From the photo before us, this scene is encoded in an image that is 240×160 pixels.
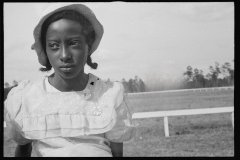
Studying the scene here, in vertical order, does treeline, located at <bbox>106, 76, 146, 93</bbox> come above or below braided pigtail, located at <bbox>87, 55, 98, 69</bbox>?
below

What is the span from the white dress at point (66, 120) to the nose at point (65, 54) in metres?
0.18

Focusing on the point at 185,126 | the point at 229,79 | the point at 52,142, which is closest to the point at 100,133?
the point at 52,142

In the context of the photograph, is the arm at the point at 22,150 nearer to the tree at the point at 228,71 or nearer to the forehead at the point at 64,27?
the forehead at the point at 64,27

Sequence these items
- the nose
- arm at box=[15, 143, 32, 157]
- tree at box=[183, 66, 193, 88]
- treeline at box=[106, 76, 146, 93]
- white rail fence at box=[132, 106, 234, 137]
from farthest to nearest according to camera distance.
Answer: white rail fence at box=[132, 106, 234, 137], tree at box=[183, 66, 193, 88], treeline at box=[106, 76, 146, 93], arm at box=[15, 143, 32, 157], the nose

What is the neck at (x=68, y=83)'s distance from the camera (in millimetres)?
1443

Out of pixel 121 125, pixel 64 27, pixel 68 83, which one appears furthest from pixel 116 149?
pixel 64 27

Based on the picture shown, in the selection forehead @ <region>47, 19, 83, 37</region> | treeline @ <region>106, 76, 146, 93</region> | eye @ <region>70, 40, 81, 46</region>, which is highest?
forehead @ <region>47, 19, 83, 37</region>

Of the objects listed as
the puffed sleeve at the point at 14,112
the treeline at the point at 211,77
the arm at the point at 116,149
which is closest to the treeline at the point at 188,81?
the treeline at the point at 211,77

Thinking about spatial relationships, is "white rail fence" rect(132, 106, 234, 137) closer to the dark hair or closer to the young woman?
the young woman

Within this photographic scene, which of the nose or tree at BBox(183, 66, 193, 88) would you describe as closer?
the nose

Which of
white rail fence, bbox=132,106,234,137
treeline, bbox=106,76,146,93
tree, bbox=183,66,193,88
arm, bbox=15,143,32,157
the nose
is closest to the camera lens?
the nose

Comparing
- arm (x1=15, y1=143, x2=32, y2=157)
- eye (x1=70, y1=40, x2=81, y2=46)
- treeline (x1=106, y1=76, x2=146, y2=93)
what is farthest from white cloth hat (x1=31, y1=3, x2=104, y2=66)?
arm (x1=15, y1=143, x2=32, y2=157)

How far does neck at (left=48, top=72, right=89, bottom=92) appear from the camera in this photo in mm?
1443

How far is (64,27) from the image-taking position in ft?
4.48
